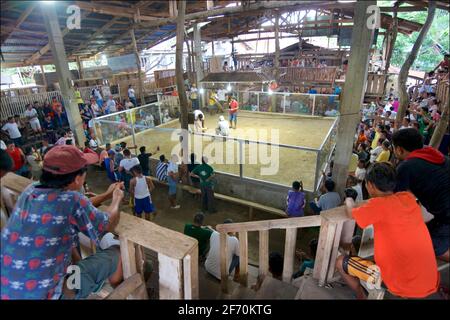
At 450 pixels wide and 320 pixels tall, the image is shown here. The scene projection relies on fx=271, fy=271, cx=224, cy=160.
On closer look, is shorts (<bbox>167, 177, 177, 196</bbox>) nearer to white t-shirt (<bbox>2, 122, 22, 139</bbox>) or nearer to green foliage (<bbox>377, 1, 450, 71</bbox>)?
white t-shirt (<bbox>2, 122, 22, 139</bbox>)

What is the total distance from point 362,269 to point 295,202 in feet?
10.3

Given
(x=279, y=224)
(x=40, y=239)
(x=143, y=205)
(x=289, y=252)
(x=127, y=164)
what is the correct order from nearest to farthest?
(x=40, y=239)
(x=279, y=224)
(x=289, y=252)
(x=143, y=205)
(x=127, y=164)

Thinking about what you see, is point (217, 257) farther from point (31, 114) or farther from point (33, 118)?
point (31, 114)

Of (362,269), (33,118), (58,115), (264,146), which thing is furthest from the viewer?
(58,115)

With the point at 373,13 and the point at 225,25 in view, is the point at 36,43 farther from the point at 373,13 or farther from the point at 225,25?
the point at 373,13

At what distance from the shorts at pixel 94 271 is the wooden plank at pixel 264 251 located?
3.98 feet

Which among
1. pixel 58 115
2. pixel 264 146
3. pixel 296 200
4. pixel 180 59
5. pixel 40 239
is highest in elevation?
pixel 180 59

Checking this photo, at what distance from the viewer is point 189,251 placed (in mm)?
1385

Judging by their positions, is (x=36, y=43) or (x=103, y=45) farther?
(x=103, y=45)

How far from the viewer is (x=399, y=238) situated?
67.1 inches

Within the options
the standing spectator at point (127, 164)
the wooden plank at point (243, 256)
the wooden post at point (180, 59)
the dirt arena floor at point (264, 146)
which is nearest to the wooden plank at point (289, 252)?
the wooden plank at point (243, 256)

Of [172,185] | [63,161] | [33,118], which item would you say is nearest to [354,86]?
[172,185]

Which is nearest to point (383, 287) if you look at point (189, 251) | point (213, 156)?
point (189, 251)
